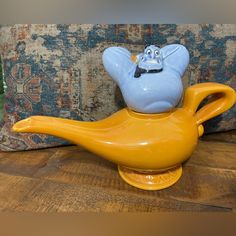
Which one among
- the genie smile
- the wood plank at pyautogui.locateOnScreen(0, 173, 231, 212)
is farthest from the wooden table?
the genie smile

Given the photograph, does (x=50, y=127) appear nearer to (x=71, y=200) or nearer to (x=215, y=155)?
(x=71, y=200)

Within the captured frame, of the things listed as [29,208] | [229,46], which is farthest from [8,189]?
[229,46]

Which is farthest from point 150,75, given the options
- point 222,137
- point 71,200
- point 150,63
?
point 222,137

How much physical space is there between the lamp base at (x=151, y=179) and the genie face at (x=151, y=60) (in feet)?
0.65

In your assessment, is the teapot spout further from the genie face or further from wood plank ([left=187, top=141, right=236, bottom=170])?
wood plank ([left=187, top=141, right=236, bottom=170])

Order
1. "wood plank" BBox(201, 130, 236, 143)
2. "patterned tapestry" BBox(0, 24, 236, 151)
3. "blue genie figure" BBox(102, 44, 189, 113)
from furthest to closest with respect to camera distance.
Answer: "wood plank" BBox(201, 130, 236, 143) < "patterned tapestry" BBox(0, 24, 236, 151) < "blue genie figure" BBox(102, 44, 189, 113)

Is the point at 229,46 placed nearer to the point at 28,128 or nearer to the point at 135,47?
the point at 135,47

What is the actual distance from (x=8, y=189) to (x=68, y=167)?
125 mm

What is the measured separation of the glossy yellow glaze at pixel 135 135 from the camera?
422 mm

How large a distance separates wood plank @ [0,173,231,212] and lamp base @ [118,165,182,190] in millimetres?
30

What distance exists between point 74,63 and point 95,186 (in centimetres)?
27

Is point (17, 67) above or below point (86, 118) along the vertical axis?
above

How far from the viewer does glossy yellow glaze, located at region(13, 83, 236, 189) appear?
0.42 meters

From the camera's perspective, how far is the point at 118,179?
50 centimetres
